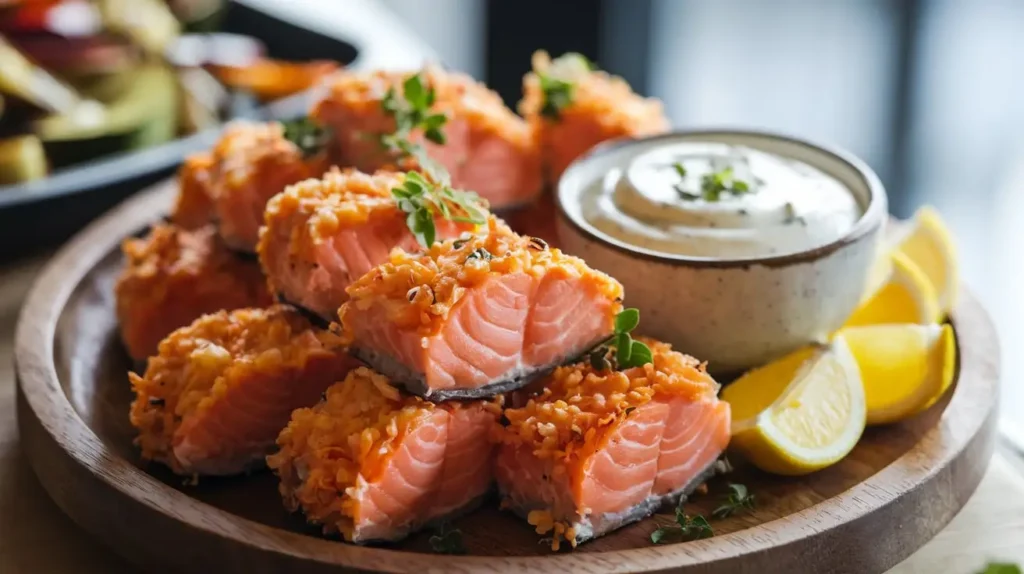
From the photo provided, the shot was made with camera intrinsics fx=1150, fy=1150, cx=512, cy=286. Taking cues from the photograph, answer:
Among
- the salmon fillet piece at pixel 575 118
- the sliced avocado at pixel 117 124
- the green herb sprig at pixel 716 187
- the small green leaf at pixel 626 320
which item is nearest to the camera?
the small green leaf at pixel 626 320

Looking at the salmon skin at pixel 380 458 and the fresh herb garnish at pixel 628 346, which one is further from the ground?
the fresh herb garnish at pixel 628 346

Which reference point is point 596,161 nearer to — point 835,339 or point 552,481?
point 835,339

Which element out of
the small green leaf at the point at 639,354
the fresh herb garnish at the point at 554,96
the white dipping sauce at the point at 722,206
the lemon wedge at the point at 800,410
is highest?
the fresh herb garnish at the point at 554,96

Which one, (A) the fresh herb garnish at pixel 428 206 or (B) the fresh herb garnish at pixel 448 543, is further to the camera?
(A) the fresh herb garnish at pixel 428 206

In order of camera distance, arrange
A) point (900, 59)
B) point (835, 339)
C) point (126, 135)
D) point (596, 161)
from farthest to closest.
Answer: point (900, 59) < point (126, 135) < point (596, 161) < point (835, 339)

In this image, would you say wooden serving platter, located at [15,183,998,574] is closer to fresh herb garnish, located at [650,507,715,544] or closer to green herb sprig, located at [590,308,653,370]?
fresh herb garnish, located at [650,507,715,544]

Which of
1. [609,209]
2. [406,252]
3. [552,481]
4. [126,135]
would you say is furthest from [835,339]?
[126,135]

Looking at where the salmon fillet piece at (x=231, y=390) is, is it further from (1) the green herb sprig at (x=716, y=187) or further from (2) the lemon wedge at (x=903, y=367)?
(2) the lemon wedge at (x=903, y=367)

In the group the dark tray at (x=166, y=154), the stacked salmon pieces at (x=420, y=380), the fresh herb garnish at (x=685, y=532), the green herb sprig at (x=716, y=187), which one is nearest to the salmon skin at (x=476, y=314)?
the stacked salmon pieces at (x=420, y=380)
